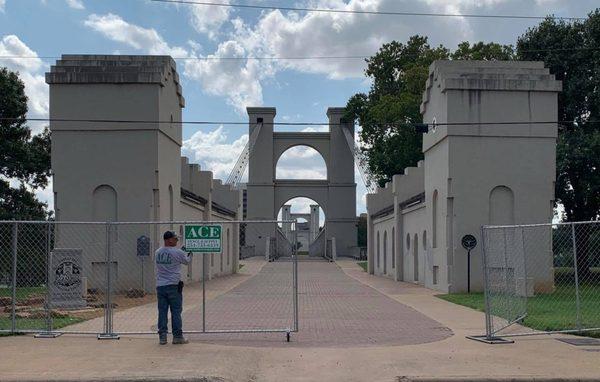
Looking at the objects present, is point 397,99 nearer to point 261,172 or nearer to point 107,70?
point 107,70

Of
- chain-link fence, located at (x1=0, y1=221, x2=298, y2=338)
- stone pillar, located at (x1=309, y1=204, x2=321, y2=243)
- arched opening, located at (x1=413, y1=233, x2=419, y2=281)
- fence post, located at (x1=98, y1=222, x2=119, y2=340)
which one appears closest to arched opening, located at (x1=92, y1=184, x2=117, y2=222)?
chain-link fence, located at (x1=0, y1=221, x2=298, y2=338)

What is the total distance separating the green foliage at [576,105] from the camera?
28761 millimetres

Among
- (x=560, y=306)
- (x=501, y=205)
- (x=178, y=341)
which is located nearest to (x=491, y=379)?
(x=178, y=341)

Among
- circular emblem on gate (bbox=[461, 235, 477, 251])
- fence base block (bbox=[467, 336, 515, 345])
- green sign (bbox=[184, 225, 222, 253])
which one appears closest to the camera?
fence base block (bbox=[467, 336, 515, 345])

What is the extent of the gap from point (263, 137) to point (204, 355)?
73.3 meters

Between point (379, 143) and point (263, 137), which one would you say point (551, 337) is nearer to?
point (379, 143)

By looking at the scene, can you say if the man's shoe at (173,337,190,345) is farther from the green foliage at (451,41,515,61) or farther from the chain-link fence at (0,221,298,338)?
the green foliage at (451,41,515,61)

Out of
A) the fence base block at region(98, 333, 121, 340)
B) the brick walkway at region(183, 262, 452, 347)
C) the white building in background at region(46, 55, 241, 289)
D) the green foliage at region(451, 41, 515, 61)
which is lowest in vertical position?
the brick walkway at region(183, 262, 452, 347)

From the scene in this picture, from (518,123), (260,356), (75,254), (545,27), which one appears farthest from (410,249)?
(260,356)

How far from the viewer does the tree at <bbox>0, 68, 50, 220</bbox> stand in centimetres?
2934

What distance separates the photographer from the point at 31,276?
20.6m

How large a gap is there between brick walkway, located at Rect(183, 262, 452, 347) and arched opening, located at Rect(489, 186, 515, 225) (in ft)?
18.4

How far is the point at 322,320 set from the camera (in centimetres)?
1539

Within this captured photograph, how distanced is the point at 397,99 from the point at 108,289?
3763 cm
